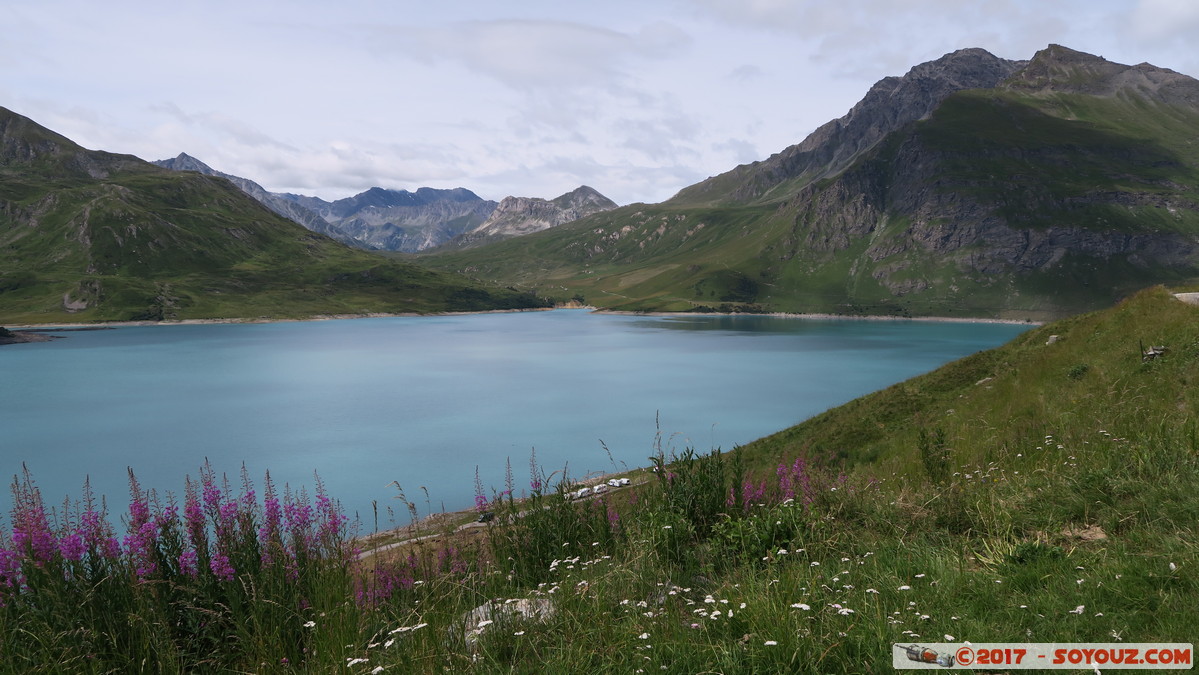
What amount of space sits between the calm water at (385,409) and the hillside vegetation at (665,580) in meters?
19.0

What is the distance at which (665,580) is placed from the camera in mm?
8430

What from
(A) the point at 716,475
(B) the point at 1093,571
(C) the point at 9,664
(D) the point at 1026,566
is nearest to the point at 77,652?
(C) the point at 9,664

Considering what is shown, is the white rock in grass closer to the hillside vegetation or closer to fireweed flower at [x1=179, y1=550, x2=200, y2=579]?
the hillside vegetation

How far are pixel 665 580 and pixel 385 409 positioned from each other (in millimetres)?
91861

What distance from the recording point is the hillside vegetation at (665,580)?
239 inches

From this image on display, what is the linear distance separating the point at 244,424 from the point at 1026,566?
93.2m

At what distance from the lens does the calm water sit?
200 feet

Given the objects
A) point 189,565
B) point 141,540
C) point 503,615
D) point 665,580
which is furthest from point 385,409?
point 503,615

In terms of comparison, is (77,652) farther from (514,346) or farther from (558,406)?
(514,346)

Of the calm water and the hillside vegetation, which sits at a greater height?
the hillside vegetation

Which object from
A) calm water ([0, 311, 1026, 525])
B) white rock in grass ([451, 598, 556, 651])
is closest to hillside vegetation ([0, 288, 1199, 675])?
white rock in grass ([451, 598, 556, 651])

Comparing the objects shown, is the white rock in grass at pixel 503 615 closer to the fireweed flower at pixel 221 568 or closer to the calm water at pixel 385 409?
the fireweed flower at pixel 221 568

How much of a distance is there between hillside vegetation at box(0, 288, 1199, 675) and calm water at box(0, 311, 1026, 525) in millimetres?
19001

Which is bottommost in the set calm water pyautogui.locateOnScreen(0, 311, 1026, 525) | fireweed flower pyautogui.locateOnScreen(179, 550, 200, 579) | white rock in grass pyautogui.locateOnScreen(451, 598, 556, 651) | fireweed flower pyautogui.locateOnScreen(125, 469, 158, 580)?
calm water pyautogui.locateOnScreen(0, 311, 1026, 525)
